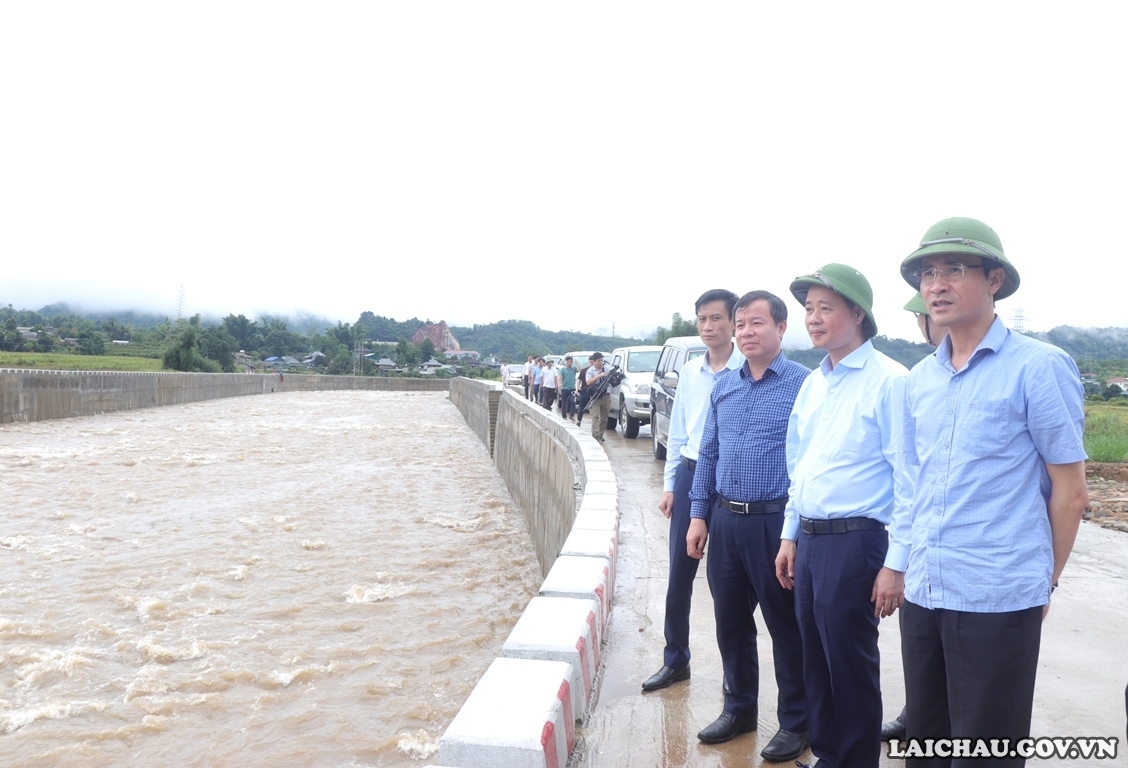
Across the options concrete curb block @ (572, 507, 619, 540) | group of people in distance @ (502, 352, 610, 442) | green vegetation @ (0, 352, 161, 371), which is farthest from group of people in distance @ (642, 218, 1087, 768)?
green vegetation @ (0, 352, 161, 371)

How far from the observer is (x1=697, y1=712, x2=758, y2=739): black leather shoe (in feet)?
11.6

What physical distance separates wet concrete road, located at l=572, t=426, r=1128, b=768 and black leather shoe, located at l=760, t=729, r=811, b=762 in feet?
0.13

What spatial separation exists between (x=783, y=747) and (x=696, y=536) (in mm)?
881

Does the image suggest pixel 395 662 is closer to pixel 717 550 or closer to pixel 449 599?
pixel 449 599

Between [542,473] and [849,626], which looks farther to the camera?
[542,473]

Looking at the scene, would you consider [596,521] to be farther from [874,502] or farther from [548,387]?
[548,387]

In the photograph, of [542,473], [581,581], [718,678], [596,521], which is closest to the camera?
[718,678]

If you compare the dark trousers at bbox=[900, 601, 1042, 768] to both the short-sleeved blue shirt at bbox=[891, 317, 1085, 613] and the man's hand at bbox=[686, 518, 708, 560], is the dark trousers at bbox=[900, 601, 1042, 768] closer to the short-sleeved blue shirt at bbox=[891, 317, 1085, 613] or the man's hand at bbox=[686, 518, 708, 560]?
the short-sleeved blue shirt at bbox=[891, 317, 1085, 613]

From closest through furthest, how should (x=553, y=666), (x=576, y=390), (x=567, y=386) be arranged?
1. (x=553, y=666)
2. (x=567, y=386)
3. (x=576, y=390)

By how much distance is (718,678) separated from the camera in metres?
4.30

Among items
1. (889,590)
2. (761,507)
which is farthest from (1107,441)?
(889,590)

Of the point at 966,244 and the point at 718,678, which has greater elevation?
the point at 966,244

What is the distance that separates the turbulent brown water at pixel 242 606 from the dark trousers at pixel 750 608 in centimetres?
280

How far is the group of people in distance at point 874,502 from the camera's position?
230 centimetres
